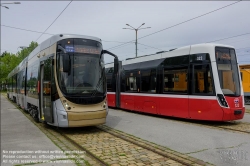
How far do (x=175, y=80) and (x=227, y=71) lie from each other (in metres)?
2.26

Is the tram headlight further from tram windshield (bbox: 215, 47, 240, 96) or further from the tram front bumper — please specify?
the tram front bumper

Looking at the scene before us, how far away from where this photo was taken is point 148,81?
43.5 feet

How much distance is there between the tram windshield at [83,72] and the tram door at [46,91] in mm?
845

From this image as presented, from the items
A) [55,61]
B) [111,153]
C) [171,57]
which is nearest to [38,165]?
[111,153]

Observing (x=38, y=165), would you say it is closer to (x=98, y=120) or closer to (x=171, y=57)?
(x=98, y=120)

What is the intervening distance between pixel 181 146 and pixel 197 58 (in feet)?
15.7

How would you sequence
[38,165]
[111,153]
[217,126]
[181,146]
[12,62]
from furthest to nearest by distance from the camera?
[12,62] < [217,126] < [181,146] < [111,153] < [38,165]

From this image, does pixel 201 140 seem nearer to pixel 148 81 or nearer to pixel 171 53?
pixel 171 53

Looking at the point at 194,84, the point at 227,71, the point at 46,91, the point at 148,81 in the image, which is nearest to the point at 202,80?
the point at 194,84

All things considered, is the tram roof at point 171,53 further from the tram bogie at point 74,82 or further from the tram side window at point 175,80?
the tram bogie at point 74,82

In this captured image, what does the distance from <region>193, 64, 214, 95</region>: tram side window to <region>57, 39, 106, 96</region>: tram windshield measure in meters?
3.99

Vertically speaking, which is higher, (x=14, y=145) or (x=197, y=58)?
(x=197, y=58)

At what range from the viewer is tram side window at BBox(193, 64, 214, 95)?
990 cm

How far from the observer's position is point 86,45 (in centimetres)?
863
